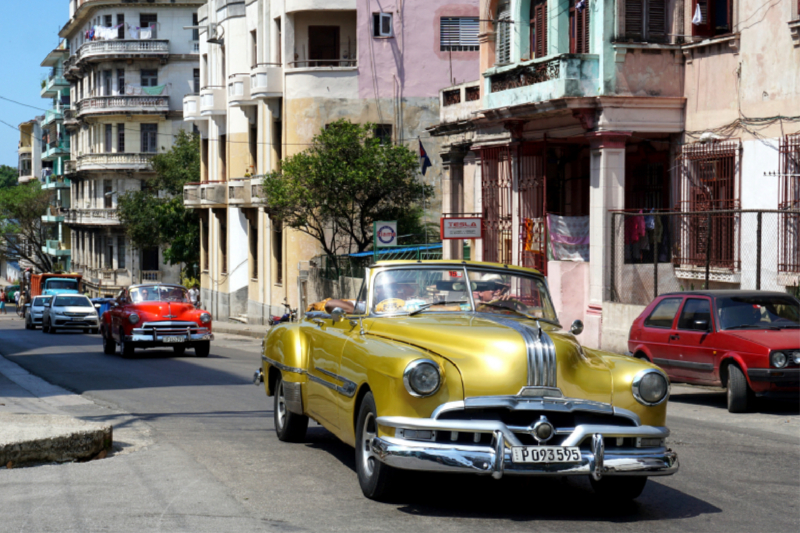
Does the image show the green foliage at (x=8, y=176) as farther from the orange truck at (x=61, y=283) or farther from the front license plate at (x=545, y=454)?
the front license plate at (x=545, y=454)

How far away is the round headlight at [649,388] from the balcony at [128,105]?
66074 millimetres

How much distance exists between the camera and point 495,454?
265 inches

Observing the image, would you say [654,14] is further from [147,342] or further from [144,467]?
[144,467]

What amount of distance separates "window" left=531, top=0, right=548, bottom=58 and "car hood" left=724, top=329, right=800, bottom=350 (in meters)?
13.2

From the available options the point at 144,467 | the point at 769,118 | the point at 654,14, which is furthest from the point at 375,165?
the point at 144,467

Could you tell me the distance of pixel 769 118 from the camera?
782 inches

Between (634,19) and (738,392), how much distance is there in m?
11.4

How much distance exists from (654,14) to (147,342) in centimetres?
1301

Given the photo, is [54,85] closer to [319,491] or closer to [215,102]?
[215,102]

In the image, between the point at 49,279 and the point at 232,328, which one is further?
the point at 49,279

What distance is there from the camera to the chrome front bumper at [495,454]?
6730 mm

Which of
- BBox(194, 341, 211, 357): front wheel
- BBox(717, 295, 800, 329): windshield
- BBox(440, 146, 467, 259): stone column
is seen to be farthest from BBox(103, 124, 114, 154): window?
BBox(717, 295, 800, 329): windshield

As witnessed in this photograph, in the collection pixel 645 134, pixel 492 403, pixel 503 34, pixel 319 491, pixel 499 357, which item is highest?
pixel 503 34

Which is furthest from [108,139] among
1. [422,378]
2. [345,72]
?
[422,378]
